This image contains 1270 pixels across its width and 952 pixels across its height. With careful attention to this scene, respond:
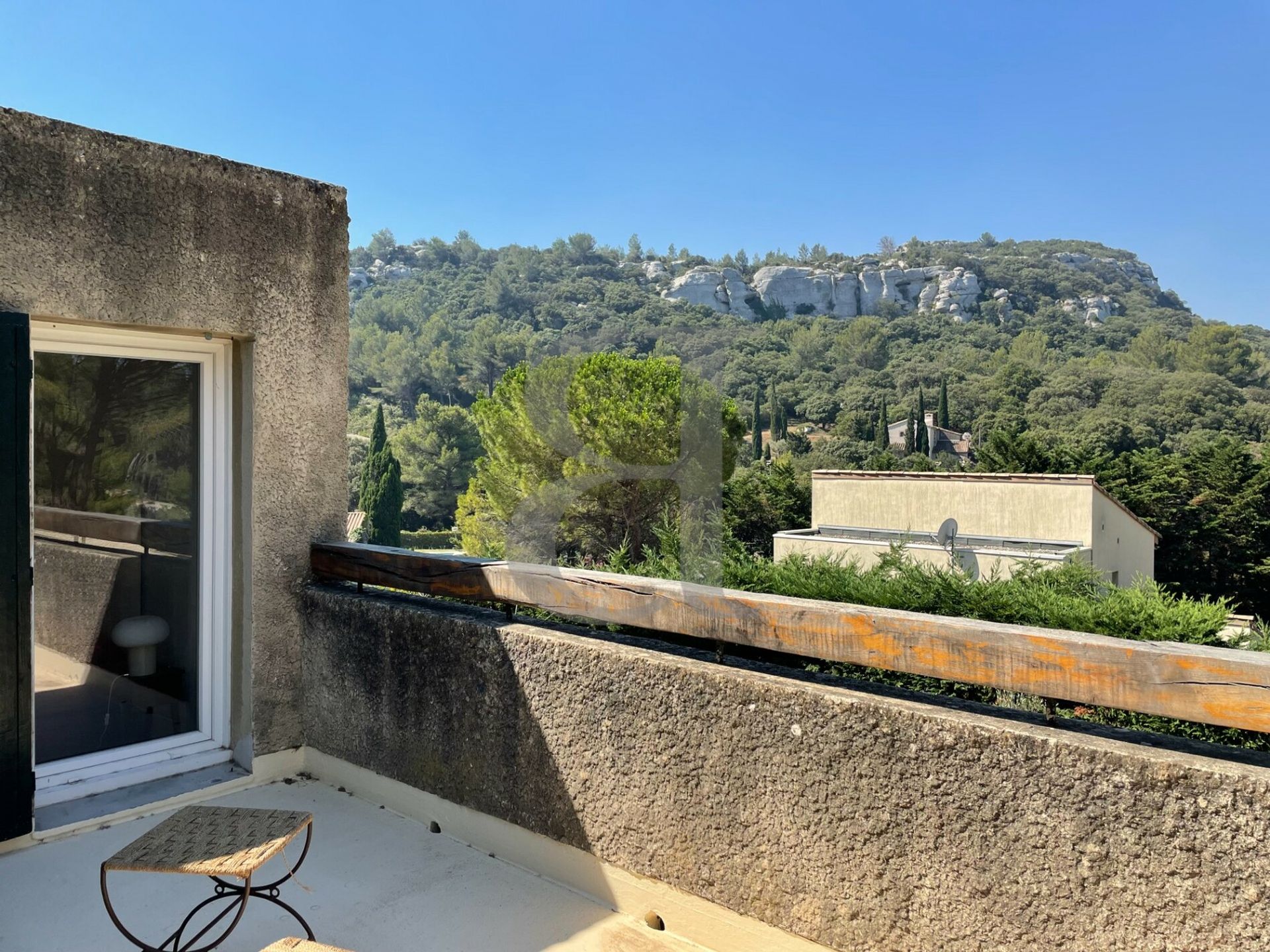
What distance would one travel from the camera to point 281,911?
209 centimetres

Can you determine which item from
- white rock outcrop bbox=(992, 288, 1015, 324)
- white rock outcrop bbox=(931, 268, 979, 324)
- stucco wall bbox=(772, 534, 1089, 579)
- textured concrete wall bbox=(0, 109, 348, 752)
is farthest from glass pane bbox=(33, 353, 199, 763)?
white rock outcrop bbox=(992, 288, 1015, 324)

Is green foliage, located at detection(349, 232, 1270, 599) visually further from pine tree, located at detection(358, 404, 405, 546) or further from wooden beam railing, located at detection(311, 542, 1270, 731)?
wooden beam railing, located at detection(311, 542, 1270, 731)

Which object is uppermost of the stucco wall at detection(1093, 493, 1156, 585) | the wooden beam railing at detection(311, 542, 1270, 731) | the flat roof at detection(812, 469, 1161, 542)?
the flat roof at detection(812, 469, 1161, 542)

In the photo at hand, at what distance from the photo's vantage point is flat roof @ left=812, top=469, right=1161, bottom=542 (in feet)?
48.2

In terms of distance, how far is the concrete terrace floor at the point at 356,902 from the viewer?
195 cm

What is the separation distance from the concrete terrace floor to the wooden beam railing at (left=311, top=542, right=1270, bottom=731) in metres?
0.77

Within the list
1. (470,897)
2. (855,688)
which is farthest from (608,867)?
(855,688)

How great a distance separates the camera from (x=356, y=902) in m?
2.14

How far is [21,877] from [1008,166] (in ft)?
233

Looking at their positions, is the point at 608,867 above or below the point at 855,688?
below

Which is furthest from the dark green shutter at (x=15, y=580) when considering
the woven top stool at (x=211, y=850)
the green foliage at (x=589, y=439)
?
the green foliage at (x=589, y=439)

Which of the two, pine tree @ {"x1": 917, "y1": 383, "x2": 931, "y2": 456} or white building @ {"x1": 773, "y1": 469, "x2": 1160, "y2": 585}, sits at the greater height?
pine tree @ {"x1": 917, "y1": 383, "x2": 931, "y2": 456}

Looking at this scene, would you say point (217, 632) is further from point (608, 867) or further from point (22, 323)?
point (608, 867)

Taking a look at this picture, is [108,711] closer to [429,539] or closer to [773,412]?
[773,412]
